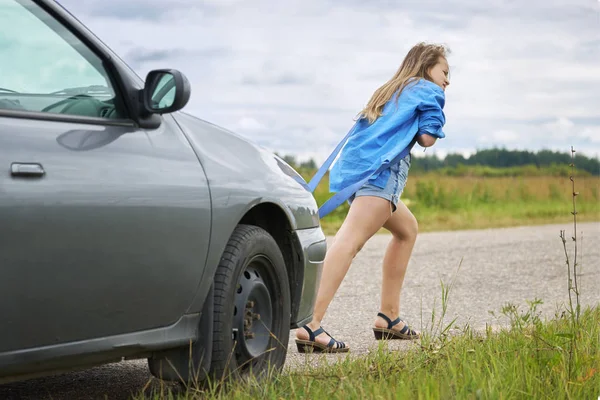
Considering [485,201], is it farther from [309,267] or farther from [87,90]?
[87,90]

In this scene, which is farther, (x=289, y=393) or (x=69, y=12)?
(x=289, y=393)

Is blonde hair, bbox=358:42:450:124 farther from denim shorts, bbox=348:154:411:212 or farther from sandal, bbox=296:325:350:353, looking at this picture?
sandal, bbox=296:325:350:353

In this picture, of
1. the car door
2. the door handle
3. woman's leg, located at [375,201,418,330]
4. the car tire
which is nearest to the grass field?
woman's leg, located at [375,201,418,330]

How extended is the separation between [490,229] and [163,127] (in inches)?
524

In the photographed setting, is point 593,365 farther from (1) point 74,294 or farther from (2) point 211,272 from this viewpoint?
(1) point 74,294

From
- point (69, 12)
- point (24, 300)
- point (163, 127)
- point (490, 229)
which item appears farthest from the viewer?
point (490, 229)

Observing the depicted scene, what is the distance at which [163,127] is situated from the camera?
12.5 ft

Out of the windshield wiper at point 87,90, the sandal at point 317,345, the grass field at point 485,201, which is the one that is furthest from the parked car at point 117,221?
the grass field at point 485,201

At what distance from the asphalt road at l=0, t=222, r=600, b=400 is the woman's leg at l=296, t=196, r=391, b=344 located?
0.33 meters

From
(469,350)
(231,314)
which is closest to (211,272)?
(231,314)

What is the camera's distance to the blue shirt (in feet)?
18.9

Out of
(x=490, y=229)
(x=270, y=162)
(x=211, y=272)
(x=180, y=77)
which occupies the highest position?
(x=180, y=77)

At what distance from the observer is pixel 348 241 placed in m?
5.79

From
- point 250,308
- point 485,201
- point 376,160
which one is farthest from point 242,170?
point 485,201
